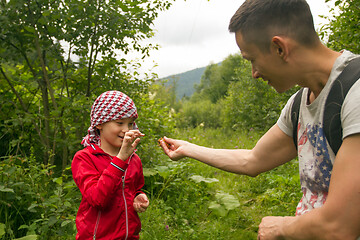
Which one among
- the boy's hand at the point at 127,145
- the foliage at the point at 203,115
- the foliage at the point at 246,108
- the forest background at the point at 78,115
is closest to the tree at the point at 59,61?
the forest background at the point at 78,115

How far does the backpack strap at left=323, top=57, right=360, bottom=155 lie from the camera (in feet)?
3.84

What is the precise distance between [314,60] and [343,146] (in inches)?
15.6

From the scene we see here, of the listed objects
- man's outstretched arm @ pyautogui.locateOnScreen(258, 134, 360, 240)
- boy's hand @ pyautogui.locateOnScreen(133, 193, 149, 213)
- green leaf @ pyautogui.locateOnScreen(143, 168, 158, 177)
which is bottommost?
green leaf @ pyautogui.locateOnScreen(143, 168, 158, 177)

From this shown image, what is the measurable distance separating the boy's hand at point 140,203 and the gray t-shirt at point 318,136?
98 centimetres

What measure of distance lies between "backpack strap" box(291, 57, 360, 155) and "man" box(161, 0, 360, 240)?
1.1 inches

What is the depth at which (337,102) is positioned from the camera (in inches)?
47.1

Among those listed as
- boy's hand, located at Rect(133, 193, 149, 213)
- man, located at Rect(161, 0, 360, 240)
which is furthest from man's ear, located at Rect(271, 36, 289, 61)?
boy's hand, located at Rect(133, 193, 149, 213)

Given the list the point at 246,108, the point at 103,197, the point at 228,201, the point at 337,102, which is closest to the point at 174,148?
the point at 103,197

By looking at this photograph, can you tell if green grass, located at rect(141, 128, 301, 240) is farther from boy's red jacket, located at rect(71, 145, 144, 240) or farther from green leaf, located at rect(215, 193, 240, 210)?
boy's red jacket, located at rect(71, 145, 144, 240)

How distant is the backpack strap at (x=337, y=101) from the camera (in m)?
1.17

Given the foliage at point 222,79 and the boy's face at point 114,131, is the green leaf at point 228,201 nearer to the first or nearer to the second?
the boy's face at point 114,131

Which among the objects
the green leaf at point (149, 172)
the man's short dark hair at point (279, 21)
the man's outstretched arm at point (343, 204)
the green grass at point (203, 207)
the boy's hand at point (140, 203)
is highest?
the man's short dark hair at point (279, 21)

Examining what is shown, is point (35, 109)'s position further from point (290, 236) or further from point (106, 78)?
Result: point (290, 236)

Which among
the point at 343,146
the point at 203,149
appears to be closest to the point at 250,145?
the point at 203,149
